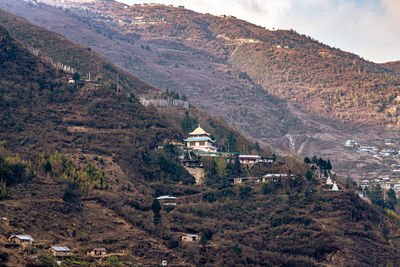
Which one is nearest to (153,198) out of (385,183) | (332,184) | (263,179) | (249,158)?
(263,179)

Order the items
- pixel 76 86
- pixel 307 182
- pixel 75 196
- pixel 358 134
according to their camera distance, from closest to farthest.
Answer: pixel 75 196, pixel 307 182, pixel 76 86, pixel 358 134

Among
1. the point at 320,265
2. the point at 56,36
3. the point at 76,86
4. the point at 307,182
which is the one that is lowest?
the point at 320,265

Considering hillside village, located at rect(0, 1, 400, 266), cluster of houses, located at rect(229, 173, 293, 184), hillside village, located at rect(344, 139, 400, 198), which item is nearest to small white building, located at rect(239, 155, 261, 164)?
hillside village, located at rect(0, 1, 400, 266)

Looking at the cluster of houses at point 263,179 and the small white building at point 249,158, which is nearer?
the cluster of houses at point 263,179

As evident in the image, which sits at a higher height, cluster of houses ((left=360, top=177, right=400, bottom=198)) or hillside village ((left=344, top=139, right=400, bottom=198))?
hillside village ((left=344, top=139, right=400, bottom=198))

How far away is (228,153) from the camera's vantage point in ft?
412

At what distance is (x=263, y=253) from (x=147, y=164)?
27161 mm

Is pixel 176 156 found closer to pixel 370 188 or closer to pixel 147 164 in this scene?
pixel 147 164

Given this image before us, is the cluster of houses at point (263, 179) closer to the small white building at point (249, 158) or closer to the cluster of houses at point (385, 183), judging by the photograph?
the small white building at point (249, 158)

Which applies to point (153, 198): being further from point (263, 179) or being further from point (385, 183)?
point (385, 183)

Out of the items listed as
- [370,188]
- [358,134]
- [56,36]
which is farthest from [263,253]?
[358,134]

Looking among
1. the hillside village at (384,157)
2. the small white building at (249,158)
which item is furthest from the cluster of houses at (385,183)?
the small white building at (249,158)

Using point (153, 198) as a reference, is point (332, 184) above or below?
above

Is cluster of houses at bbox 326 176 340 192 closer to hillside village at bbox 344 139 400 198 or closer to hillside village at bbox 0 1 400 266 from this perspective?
hillside village at bbox 0 1 400 266
